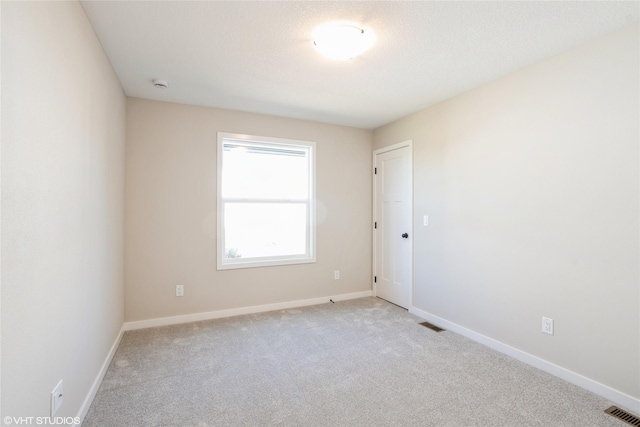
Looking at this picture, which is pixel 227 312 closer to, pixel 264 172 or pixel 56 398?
pixel 264 172

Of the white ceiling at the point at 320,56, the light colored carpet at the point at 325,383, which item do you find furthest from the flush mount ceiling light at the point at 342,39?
the light colored carpet at the point at 325,383

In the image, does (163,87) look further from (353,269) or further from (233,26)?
(353,269)

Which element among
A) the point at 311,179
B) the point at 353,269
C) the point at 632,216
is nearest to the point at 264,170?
the point at 311,179

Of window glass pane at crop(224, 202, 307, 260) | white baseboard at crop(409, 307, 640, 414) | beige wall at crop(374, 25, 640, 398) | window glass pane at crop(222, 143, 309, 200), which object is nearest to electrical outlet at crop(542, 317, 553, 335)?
beige wall at crop(374, 25, 640, 398)

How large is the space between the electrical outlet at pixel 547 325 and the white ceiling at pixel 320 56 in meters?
2.10

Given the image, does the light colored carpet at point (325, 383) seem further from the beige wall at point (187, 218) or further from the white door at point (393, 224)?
the white door at point (393, 224)

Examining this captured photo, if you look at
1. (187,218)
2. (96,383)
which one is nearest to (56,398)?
(96,383)

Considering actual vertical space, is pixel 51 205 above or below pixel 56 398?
above

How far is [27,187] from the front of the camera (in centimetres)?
120

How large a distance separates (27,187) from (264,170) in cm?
291

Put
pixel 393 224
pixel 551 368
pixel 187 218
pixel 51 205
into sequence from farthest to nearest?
pixel 393 224
pixel 187 218
pixel 551 368
pixel 51 205

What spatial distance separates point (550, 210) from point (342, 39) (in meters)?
2.09

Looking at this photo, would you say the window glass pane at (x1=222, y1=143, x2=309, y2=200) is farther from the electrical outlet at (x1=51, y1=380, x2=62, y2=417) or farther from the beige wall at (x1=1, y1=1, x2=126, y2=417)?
the electrical outlet at (x1=51, y1=380, x2=62, y2=417)

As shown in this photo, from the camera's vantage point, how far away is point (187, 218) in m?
3.54
